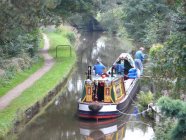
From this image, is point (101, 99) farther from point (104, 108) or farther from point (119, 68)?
point (119, 68)

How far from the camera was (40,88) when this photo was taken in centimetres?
2195

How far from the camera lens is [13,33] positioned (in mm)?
15695

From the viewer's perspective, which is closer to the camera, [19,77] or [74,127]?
[74,127]

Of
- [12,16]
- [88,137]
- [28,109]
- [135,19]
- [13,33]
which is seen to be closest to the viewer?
[12,16]

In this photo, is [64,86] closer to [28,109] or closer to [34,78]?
[34,78]

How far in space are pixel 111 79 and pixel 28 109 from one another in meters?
4.24

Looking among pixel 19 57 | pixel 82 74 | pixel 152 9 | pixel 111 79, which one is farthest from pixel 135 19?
pixel 111 79

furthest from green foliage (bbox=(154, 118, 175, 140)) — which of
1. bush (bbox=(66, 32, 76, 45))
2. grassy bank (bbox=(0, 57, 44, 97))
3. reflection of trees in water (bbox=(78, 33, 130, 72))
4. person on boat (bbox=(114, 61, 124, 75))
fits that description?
bush (bbox=(66, 32, 76, 45))

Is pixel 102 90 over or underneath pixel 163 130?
over

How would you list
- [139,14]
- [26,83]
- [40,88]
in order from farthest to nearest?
1. [139,14]
2. [26,83]
3. [40,88]

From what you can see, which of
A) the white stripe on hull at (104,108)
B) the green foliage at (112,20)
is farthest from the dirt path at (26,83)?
the green foliage at (112,20)

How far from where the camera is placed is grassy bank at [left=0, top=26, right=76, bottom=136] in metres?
16.1

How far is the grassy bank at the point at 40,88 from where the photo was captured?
16.1m

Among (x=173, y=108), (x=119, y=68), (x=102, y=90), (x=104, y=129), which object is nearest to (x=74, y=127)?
(x=104, y=129)
